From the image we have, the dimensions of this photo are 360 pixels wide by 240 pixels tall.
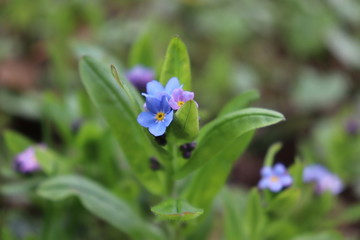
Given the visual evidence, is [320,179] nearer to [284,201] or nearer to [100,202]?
[284,201]

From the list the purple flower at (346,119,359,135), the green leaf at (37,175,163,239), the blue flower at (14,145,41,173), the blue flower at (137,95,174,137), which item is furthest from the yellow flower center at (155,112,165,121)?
the purple flower at (346,119,359,135)

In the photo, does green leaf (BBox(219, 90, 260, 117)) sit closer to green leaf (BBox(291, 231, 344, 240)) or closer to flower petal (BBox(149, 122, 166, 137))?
flower petal (BBox(149, 122, 166, 137))

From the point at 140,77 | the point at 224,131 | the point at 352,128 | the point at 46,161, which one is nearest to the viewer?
the point at 224,131

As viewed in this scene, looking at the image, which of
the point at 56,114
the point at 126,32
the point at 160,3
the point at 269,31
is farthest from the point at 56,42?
the point at 269,31

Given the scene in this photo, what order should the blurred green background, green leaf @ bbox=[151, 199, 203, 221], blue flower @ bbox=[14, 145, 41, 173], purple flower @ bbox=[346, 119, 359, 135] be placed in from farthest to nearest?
the blurred green background, purple flower @ bbox=[346, 119, 359, 135], blue flower @ bbox=[14, 145, 41, 173], green leaf @ bbox=[151, 199, 203, 221]

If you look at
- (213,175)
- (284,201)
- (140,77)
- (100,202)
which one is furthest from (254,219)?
(140,77)

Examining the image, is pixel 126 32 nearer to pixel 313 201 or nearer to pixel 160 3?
pixel 160 3

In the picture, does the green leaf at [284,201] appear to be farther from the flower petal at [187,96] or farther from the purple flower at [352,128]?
the purple flower at [352,128]
